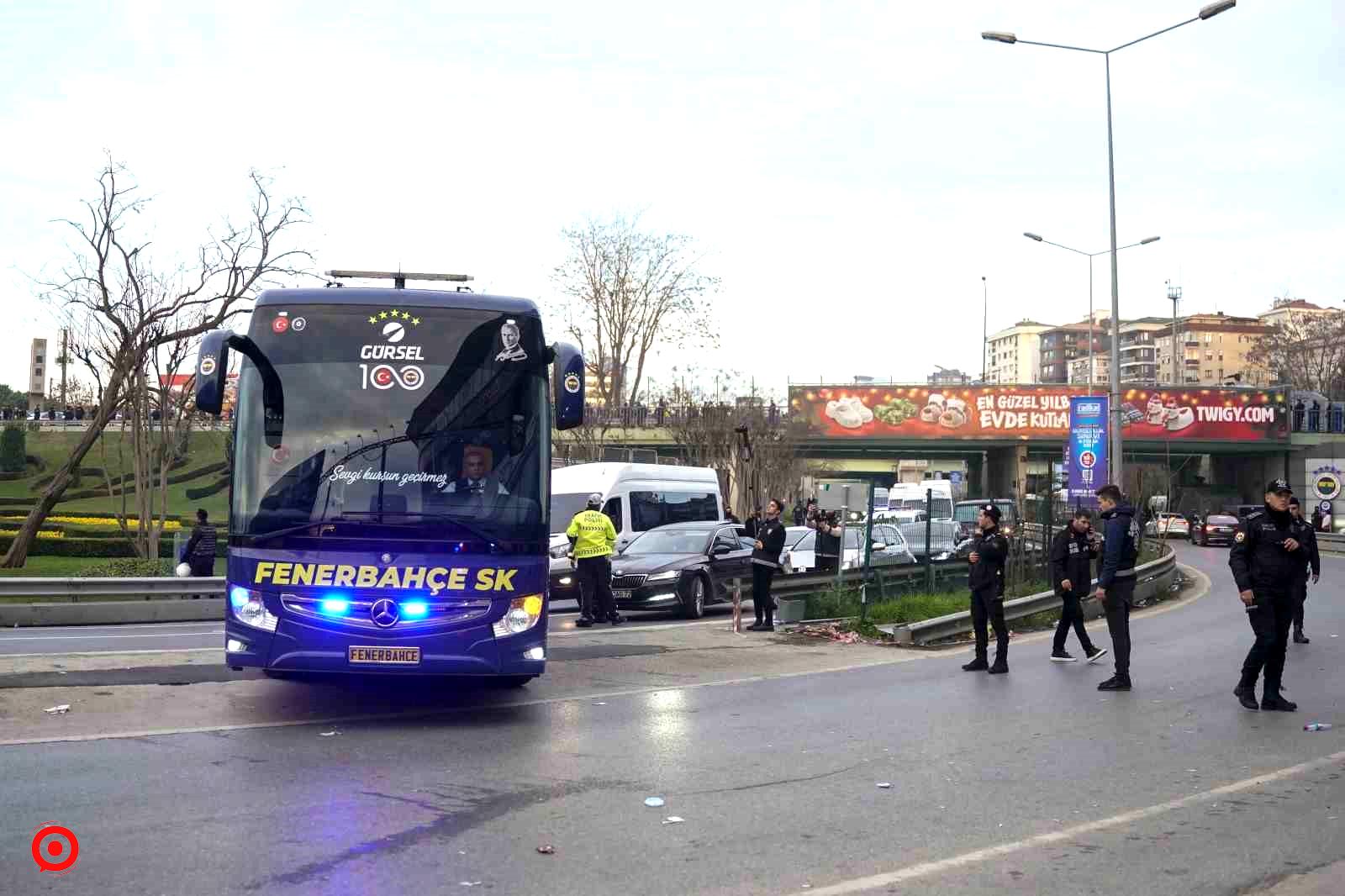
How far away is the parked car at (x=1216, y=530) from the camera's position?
2201 inches

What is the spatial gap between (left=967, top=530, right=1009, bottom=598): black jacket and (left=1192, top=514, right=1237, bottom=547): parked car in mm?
44800

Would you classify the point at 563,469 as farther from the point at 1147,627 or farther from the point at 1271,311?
the point at 1271,311

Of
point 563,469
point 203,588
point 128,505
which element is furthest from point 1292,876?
point 128,505

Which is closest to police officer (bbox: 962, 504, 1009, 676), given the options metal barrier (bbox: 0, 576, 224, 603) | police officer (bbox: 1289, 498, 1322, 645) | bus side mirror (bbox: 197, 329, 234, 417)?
police officer (bbox: 1289, 498, 1322, 645)

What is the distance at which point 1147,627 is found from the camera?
2055cm

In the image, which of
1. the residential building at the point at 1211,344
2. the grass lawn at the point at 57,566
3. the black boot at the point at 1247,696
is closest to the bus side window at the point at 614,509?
the grass lawn at the point at 57,566

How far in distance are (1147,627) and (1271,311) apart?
524ft

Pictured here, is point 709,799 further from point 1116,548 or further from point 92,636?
point 92,636

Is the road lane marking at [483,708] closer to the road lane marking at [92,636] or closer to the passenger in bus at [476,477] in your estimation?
the passenger in bus at [476,477]

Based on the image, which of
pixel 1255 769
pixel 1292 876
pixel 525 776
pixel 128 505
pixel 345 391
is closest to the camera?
pixel 1292 876

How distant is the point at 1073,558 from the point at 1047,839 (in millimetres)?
9088

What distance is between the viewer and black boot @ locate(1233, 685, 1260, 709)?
11.8 meters

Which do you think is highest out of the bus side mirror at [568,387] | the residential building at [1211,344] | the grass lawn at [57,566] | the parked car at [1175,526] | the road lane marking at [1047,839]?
the residential building at [1211,344]

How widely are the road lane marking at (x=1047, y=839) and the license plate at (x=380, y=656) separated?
4.65 metres
